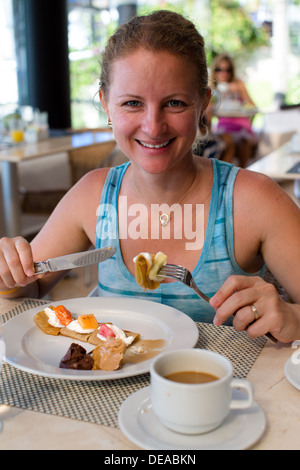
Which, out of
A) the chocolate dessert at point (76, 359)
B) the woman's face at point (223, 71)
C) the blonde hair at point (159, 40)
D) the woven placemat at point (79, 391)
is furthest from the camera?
the woman's face at point (223, 71)

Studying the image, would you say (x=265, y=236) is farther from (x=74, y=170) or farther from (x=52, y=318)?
(x=74, y=170)

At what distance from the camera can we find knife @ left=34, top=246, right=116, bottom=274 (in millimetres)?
1149

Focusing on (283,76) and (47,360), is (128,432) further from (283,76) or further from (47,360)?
(283,76)

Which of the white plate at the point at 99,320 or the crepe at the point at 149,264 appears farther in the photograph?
the crepe at the point at 149,264

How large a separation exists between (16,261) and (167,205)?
46 cm

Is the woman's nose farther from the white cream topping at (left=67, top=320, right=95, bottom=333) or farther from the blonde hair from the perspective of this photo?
the white cream topping at (left=67, top=320, right=95, bottom=333)

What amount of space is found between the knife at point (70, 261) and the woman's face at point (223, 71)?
312 inches

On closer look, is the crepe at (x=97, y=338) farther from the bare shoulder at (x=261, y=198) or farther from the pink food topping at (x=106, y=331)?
the bare shoulder at (x=261, y=198)

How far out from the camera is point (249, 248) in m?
1.38

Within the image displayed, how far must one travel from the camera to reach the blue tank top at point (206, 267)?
1.36 meters

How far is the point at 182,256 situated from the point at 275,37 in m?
11.5

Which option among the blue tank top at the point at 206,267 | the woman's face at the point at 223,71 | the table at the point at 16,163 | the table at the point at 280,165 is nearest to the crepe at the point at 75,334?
the blue tank top at the point at 206,267

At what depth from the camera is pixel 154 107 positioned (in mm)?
1234

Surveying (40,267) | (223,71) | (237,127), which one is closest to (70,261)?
(40,267)
